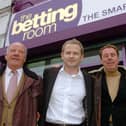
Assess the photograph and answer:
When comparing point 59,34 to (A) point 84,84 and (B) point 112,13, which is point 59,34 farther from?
(A) point 84,84

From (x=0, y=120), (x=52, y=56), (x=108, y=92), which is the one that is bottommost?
(x=0, y=120)

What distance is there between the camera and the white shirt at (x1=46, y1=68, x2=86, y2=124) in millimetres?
3650

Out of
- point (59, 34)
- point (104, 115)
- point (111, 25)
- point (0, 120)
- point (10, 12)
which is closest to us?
point (0, 120)

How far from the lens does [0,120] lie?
11.7ft

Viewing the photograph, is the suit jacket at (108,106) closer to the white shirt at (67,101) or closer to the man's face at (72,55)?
the white shirt at (67,101)

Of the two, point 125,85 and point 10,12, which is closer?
point 125,85

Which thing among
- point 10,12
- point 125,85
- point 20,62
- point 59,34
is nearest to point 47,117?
point 20,62

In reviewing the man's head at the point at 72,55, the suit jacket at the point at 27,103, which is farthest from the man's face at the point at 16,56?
the man's head at the point at 72,55

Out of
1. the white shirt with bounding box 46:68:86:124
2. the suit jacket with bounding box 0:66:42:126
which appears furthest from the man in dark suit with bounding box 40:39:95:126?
the suit jacket with bounding box 0:66:42:126

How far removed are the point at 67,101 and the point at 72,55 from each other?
0.43 meters

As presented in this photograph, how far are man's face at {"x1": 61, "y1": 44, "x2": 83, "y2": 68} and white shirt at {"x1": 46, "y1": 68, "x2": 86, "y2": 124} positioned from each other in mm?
121

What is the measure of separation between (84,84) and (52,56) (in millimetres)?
2954

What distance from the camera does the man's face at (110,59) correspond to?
12.8ft

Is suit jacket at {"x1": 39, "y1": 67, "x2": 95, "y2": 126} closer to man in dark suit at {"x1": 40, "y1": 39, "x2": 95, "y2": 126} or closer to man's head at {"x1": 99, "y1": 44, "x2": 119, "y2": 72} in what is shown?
man in dark suit at {"x1": 40, "y1": 39, "x2": 95, "y2": 126}
